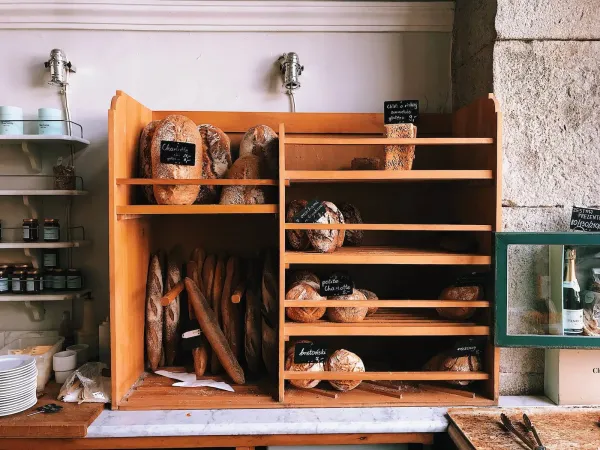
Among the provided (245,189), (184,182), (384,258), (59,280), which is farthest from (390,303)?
(59,280)

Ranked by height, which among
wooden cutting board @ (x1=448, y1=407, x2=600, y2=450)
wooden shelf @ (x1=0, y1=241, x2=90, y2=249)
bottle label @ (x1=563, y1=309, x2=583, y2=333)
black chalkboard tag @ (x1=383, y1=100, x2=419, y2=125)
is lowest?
wooden cutting board @ (x1=448, y1=407, x2=600, y2=450)

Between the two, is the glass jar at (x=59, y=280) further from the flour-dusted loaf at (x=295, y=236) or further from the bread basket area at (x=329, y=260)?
the flour-dusted loaf at (x=295, y=236)

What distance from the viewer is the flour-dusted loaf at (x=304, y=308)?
1.75 metres

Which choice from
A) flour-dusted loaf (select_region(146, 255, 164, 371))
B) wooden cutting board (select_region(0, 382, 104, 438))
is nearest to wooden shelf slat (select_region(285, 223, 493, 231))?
flour-dusted loaf (select_region(146, 255, 164, 371))

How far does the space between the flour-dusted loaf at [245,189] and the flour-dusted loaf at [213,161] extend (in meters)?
0.08

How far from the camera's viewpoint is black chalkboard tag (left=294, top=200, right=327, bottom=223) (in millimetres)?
1706

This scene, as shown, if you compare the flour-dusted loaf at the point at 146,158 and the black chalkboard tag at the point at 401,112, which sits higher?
the black chalkboard tag at the point at 401,112

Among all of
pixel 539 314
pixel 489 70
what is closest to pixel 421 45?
pixel 489 70

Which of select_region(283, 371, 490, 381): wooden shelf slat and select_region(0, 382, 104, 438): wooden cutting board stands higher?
select_region(283, 371, 490, 381): wooden shelf slat

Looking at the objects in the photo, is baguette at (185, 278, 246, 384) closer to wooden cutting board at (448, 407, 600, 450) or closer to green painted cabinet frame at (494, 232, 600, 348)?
wooden cutting board at (448, 407, 600, 450)

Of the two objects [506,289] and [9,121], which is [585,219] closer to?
[506,289]

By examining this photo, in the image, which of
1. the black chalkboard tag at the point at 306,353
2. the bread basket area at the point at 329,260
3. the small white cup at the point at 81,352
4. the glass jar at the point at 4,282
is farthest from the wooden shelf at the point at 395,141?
the glass jar at the point at 4,282

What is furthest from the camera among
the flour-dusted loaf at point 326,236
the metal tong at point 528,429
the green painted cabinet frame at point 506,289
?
the flour-dusted loaf at point 326,236

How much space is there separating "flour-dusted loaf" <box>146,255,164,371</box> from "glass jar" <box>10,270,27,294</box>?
23.2 inches
